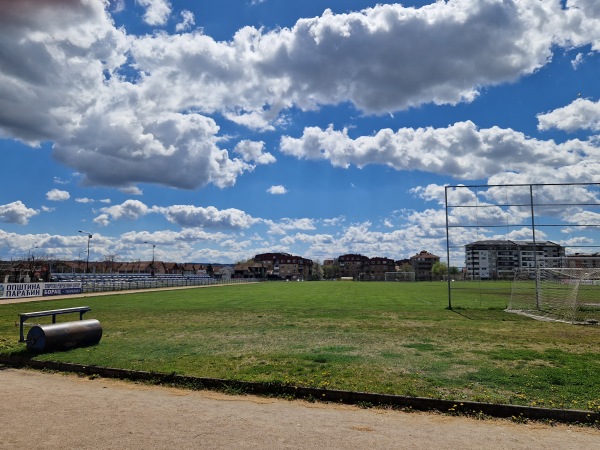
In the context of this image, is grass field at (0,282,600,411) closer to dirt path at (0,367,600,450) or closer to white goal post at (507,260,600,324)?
dirt path at (0,367,600,450)

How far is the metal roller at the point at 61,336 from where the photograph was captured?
11609 mm

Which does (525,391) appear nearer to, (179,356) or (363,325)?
(179,356)

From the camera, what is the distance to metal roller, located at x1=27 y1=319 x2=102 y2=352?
1161 cm

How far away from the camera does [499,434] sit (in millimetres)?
6449

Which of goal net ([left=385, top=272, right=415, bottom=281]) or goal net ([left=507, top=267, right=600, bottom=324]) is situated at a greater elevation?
goal net ([left=507, top=267, right=600, bottom=324])

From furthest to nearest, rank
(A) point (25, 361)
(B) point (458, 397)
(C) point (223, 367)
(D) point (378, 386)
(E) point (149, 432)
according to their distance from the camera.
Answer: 1. (A) point (25, 361)
2. (C) point (223, 367)
3. (D) point (378, 386)
4. (B) point (458, 397)
5. (E) point (149, 432)

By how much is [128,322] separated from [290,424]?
14.4 metres

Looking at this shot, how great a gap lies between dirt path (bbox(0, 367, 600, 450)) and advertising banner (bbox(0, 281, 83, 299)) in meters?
32.6

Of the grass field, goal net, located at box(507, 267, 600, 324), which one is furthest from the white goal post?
the grass field

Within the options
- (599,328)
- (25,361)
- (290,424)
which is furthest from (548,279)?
(25,361)

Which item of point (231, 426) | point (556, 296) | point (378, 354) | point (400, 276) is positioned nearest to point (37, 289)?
point (378, 354)

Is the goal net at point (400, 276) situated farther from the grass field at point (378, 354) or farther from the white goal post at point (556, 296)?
the grass field at point (378, 354)

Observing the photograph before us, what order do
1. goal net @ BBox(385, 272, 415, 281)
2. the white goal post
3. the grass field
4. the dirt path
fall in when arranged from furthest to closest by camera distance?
1. goal net @ BBox(385, 272, 415, 281)
2. the white goal post
3. the grass field
4. the dirt path

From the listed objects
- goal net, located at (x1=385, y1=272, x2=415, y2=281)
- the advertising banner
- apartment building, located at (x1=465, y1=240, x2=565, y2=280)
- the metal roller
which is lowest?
goal net, located at (x1=385, y1=272, x2=415, y2=281)
